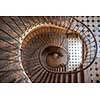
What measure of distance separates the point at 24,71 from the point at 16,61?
0.40 ft

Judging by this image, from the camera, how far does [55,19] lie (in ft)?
7.86

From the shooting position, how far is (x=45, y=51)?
7.57ft

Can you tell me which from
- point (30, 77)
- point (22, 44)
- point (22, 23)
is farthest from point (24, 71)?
point (22, 23)

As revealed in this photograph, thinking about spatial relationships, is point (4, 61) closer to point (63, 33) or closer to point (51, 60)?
point (51, 60)

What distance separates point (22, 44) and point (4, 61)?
231 mm

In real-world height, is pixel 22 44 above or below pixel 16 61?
above

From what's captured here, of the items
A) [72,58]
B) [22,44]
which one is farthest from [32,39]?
[72,58]

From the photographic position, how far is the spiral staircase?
7.53 feet

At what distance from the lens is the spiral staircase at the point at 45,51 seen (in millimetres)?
2295
